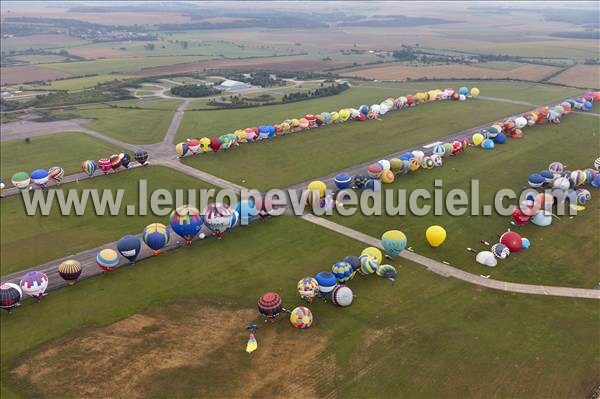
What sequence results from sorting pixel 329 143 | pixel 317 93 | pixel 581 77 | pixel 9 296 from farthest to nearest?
pixel 581 77 → pixel 317 93 → pixel 329 143 → pixel 9 296

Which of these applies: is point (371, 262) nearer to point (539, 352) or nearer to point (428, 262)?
point (428, 262)

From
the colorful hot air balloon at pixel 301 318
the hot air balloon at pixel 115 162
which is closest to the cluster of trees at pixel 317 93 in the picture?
the hot air balloon at pixel 115 162

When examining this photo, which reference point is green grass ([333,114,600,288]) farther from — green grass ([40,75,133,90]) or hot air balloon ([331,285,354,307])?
green grass ([40,75,133,90])

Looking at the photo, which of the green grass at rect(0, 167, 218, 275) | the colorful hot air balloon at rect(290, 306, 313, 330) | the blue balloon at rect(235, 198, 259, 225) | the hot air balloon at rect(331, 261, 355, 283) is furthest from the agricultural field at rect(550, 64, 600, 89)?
the colorful hot air balloon at rect(290, 306, 313, 330)

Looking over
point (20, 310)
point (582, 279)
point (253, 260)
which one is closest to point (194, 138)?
point (253, 260)

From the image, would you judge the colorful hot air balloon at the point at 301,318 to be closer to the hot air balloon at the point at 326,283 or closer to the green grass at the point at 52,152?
the hot air balloon at the point at 326,283

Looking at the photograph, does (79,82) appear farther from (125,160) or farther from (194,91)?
(125,160)

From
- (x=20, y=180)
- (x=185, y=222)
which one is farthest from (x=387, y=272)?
(x=20, y=180)
